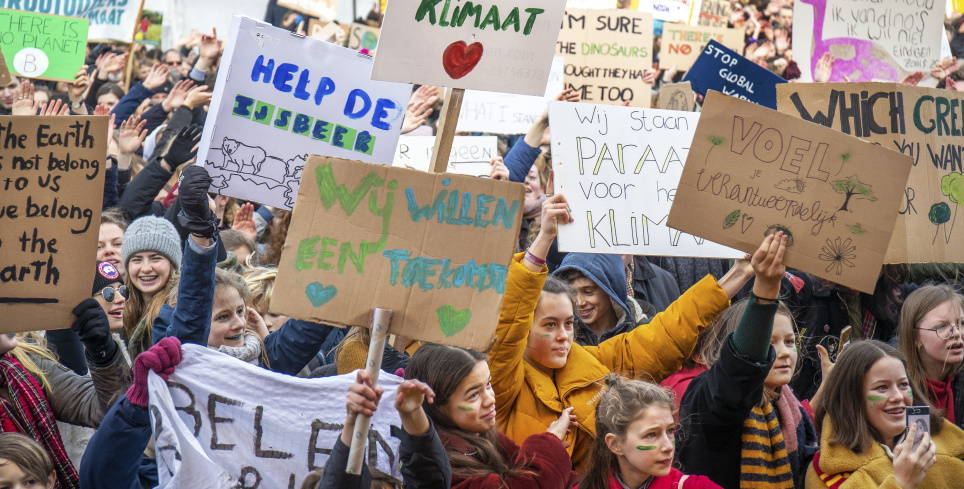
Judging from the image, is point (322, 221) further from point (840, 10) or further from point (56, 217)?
point (840, 10)

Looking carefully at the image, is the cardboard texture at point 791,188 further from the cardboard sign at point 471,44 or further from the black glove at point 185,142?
the black glove at point 185,142

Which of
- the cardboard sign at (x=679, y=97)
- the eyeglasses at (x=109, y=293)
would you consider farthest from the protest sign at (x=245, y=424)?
the cardboard sign at (x=679, y=97)

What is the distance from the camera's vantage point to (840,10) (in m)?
6.54

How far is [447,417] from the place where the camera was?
10.3 ft

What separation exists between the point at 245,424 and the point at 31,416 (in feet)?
2.72

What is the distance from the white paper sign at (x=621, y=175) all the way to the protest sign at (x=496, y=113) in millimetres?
2817

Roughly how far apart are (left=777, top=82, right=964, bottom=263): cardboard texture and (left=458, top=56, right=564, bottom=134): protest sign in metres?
3.26

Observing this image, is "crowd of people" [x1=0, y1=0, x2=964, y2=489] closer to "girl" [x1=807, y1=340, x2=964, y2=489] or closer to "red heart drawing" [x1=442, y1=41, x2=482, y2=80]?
"girl" [x1=807, y1=340, x2=964, y2=489]

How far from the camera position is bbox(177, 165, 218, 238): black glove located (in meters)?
3.35

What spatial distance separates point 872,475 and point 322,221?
219 cm

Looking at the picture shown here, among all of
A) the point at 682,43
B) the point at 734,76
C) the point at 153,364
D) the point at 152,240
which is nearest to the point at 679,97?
the point at 734,76

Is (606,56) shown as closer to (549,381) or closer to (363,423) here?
(549,381)

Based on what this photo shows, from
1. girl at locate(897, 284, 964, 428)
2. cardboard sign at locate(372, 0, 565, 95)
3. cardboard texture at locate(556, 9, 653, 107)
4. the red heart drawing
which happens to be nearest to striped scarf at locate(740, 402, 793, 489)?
girl at locate(897, 284, 964, 428)

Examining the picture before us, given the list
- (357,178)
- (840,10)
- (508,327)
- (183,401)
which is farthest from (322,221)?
(840,10)
